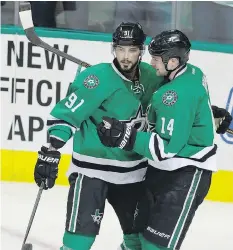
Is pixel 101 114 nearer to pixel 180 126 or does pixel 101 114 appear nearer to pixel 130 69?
pixel 130 69

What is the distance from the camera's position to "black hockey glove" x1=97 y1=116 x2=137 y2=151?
2.39 m

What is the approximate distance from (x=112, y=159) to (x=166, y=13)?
2041mm

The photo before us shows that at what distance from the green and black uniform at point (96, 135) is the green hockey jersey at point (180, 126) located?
0.40 feet

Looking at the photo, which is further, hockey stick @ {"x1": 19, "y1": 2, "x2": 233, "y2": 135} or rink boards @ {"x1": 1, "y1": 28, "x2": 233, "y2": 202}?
rink boards @ {"x1": 1, "y1": 28, "x2": 233, "y2": 202}

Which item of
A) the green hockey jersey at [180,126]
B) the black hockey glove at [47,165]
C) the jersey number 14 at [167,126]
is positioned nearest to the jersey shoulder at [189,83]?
the green hockey jersey at [180,126]

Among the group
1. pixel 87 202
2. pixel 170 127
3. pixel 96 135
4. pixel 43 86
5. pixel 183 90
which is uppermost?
pixel 183 90

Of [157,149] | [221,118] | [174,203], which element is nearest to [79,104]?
[157,149]

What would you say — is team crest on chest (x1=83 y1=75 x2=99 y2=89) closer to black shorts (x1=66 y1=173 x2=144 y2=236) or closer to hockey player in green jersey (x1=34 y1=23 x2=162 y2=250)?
hockey player in green jersey (x1=34 y1=23 x2=162 y2=250)

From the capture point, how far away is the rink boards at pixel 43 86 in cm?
431

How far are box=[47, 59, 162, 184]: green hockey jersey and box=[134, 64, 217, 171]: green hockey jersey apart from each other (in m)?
0.11

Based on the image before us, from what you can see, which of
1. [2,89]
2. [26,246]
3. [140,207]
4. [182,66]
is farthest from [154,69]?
[2,89]

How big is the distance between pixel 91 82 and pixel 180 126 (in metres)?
0.36

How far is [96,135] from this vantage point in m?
2.56

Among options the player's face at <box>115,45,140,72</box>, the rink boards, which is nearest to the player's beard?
the player's face at <box>115,45,140,72</box>
